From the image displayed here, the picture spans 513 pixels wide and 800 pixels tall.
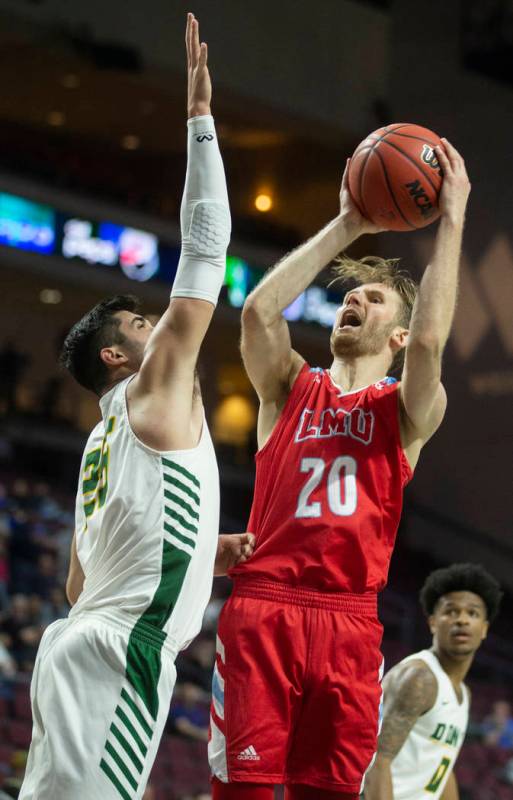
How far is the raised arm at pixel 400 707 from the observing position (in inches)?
182

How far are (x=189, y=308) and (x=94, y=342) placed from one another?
0.45 m

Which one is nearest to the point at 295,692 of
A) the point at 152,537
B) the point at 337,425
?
the point at 152,537

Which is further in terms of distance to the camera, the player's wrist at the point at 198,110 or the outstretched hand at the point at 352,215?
the outstretched hand at the point at 352,215

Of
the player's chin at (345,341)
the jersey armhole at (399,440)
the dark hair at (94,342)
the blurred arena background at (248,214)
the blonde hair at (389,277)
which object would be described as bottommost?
the jersey armhole at (399,440)

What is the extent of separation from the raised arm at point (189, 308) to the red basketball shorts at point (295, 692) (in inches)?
27.4

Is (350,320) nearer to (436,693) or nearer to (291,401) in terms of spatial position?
(291,401)

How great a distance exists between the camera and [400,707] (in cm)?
499

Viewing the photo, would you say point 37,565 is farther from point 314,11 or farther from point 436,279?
point 314,11

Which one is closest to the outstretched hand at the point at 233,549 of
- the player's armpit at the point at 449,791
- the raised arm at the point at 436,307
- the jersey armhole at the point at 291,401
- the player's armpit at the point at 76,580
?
the jersey armhole at the point at 291,401

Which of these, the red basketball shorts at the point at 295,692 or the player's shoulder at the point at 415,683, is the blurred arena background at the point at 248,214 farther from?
the red basketball shorts at the point at 295,692

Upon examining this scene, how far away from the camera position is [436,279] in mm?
3766

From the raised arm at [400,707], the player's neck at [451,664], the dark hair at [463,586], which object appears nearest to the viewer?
the raised arm at [400,707]

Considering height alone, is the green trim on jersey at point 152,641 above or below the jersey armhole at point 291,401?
below

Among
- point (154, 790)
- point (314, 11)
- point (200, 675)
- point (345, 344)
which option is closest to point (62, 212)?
point (314, 11)
